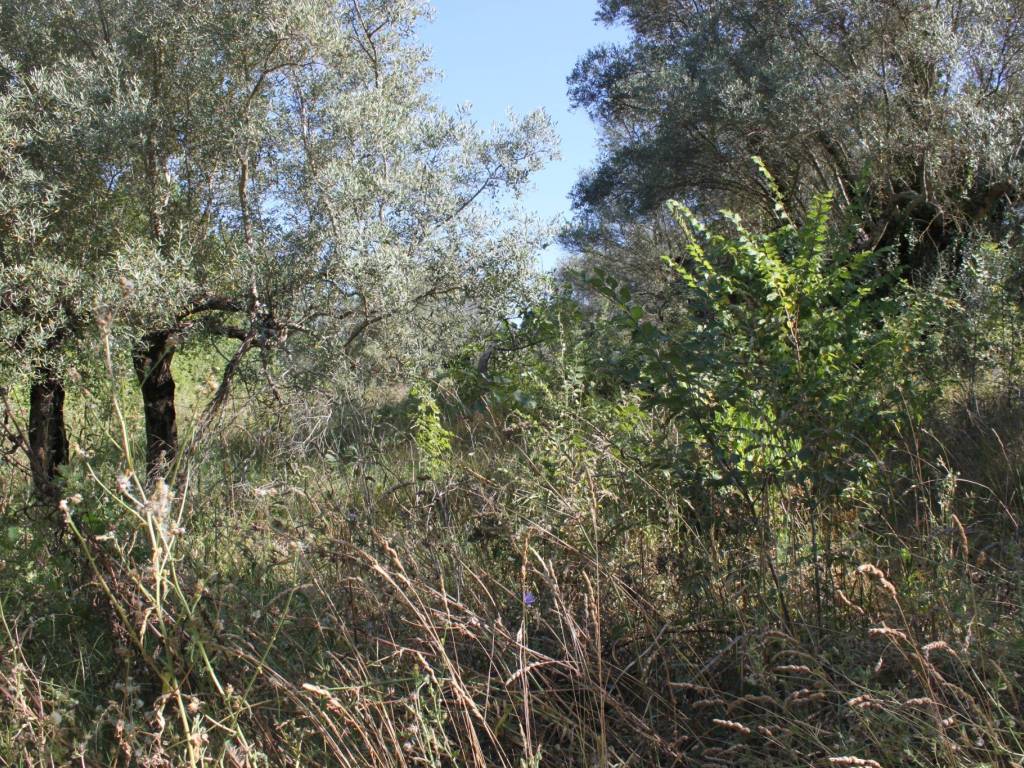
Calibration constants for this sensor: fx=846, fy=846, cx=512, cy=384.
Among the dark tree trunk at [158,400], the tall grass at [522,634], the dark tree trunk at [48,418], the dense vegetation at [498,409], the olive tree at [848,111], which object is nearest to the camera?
the tall grass at [522,634]

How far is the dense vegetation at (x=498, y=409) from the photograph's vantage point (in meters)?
2.67

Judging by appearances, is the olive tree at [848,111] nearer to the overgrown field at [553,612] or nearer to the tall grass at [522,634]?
the overgrown field at [553,612]

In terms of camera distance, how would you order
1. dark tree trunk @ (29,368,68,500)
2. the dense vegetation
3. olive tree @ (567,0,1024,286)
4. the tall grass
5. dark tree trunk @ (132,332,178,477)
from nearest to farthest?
the tall grass
the dense vegetation
dark tree trunk @ (29,368,68,500)
dark tree trunk @ (132,332,178,477)
olive tree @ (567,0,1024,286)

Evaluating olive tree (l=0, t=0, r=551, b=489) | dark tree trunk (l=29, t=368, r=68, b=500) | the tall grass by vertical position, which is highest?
olive tree (l=0, t=0, r=551, b=489)

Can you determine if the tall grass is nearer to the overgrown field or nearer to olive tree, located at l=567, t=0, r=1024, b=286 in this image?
the overgrown field

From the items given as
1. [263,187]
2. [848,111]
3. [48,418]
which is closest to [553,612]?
[48,418]

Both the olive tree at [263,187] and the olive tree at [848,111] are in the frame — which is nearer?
the olive tree at [263,187]

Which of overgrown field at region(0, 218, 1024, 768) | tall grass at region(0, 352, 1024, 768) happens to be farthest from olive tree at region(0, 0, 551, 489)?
tall grass at region(0, 352, 1024, 768)

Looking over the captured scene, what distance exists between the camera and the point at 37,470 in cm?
433

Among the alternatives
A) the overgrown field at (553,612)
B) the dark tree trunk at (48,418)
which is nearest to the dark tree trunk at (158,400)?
the dark tree trunk at (48,418)

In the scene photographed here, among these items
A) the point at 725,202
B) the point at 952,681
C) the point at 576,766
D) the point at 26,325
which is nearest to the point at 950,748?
the point at 952,681

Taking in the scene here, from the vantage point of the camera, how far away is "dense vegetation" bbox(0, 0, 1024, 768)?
8.76 ft

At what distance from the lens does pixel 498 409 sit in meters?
8.19

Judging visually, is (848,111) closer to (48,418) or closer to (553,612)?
(553,612)
